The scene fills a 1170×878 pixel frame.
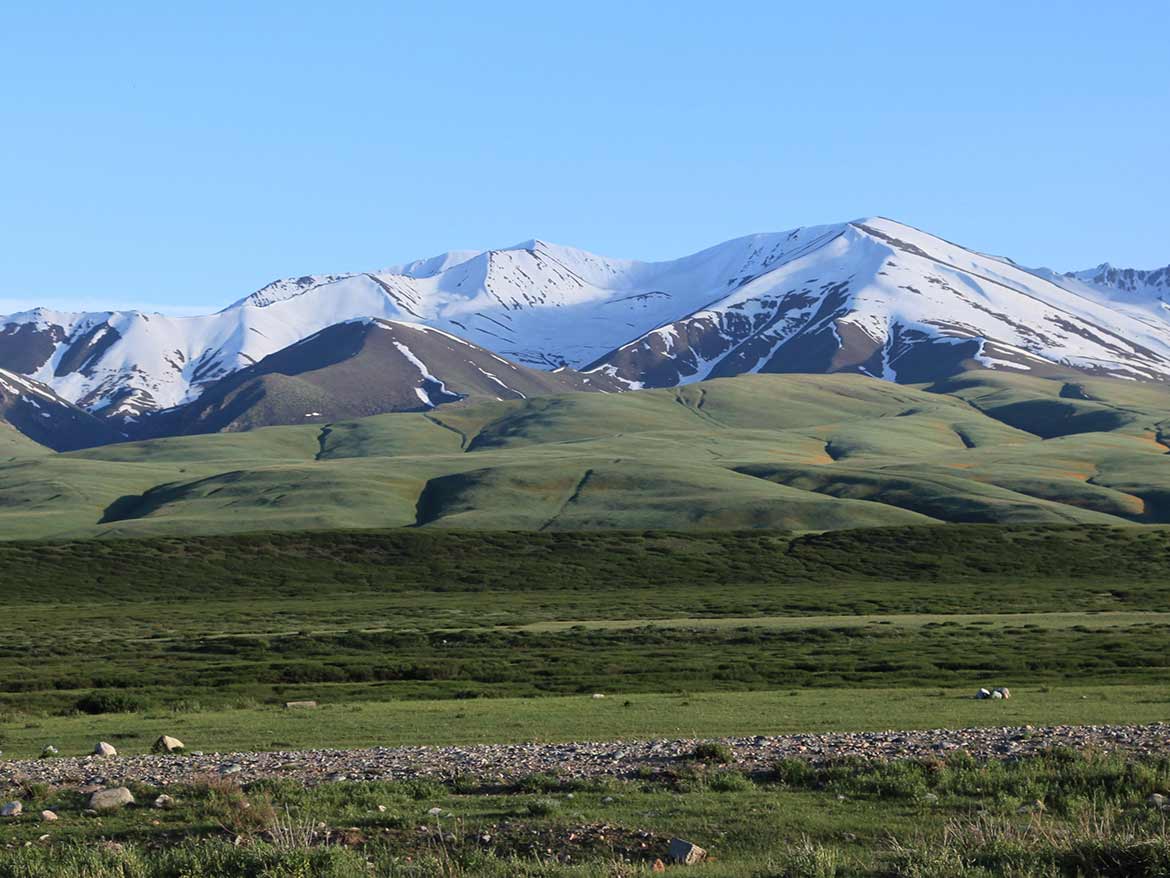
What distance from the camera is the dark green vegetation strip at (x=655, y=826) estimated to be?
1592cm

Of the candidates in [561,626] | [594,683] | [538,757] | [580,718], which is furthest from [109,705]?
[561,626]

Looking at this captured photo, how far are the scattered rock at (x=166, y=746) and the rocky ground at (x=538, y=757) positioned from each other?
4.40ft

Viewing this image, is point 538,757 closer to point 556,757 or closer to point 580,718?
point 556,757

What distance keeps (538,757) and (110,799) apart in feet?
25.0

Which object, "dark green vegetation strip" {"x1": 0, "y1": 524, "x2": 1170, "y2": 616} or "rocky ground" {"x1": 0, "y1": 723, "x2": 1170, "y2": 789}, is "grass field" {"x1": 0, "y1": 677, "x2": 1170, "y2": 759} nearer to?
"rocky ground" {"x1": 0, "y1": 723, "x2": 1170, "y2": 789}

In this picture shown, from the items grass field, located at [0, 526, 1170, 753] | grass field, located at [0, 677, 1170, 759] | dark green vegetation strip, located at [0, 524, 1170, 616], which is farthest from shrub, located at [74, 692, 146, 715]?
dark green vegetation strip, located at [0, 524, 1170, 616]

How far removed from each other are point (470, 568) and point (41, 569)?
38.5 metres

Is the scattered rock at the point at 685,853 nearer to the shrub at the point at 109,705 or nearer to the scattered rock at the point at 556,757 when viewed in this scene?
the scattered rock at the point at 556,757

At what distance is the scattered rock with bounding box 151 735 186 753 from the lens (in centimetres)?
2964

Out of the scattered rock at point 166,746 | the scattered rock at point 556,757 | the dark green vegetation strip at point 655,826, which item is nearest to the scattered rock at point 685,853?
the dark green vegetation strip at point 655,826

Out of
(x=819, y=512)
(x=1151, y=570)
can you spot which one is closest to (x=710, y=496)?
(x=819, y=512)

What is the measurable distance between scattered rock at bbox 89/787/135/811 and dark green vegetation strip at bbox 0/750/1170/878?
0.77 ft

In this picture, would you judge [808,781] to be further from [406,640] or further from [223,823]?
[406,640]

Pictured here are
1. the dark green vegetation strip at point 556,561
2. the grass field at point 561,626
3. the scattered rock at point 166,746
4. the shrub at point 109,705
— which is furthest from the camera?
the dark green vegetation strip at point 556,561
